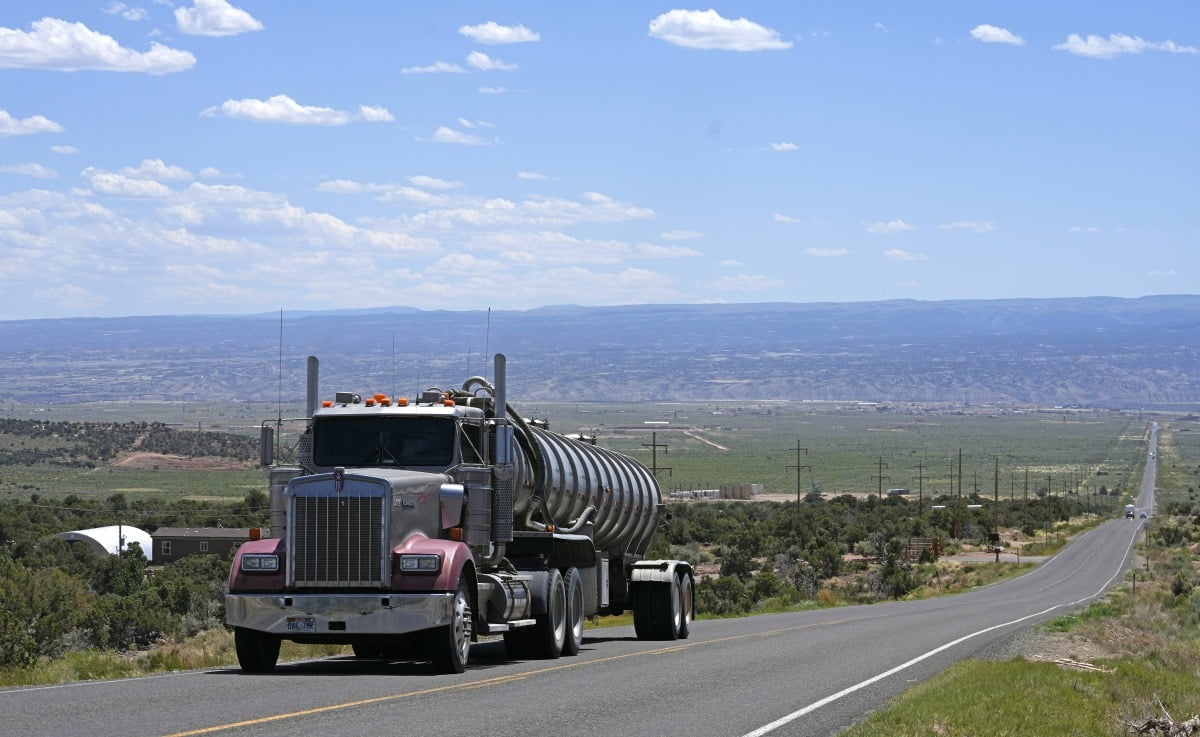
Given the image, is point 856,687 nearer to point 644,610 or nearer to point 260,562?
point 260,562

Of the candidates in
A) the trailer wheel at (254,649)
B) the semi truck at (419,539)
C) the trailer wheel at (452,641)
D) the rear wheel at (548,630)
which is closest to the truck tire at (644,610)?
the semi truck at (419,539)

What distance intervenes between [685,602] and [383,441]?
33.6 ft

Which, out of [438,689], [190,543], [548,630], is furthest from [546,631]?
Result: [190,543]

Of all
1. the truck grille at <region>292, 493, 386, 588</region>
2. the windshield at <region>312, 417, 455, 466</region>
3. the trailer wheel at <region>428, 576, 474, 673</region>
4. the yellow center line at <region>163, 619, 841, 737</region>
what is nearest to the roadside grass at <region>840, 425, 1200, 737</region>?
the yellow center line at <region>163, 619, 841, 737</region>

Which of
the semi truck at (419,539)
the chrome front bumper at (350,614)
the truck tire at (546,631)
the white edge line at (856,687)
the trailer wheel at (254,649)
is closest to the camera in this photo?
the white edge line at (856,687)

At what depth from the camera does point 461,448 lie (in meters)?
21.2

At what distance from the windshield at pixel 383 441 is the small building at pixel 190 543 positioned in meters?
60.4

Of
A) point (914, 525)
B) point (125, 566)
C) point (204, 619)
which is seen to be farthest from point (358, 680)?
point (914, 525)

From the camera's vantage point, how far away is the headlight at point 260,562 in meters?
19.4

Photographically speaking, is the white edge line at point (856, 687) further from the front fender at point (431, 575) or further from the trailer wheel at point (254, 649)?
the trailer wheel at point (254, 649)

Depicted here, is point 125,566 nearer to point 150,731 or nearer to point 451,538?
point 451,538

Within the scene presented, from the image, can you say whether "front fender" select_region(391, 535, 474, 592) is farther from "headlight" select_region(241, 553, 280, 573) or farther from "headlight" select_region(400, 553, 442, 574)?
"headlight" select_region(241, 553, 280, 573)

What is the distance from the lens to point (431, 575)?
1925 cm

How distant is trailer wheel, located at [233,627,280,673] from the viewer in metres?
19.5
